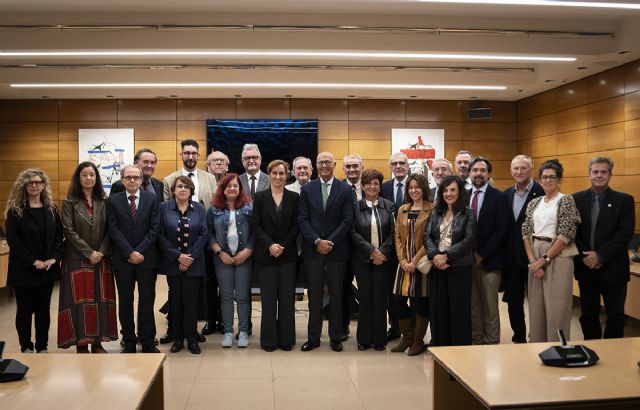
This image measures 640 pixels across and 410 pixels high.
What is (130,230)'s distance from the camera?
4.93 meters

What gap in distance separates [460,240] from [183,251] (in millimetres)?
2511

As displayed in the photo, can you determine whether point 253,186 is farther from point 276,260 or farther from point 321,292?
point 321,292

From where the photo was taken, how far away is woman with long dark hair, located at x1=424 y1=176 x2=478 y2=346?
15.4ft

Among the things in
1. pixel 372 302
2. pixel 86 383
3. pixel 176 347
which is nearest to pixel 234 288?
pixel 176 347

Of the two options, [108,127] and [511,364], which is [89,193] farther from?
[108,127]

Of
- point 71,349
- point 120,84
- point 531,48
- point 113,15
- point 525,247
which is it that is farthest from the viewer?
point 120,84

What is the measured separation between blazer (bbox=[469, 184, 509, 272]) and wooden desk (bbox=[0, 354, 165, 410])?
3185 millimetres

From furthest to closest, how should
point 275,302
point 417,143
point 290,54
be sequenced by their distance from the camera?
point 417,143
point 290,54
point 275,302

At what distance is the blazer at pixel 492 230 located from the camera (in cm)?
502

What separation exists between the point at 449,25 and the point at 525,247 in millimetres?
3695

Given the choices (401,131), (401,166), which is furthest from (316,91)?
(401,166)

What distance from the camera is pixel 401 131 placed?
11.4 metres

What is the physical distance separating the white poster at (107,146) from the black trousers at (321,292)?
7.09m

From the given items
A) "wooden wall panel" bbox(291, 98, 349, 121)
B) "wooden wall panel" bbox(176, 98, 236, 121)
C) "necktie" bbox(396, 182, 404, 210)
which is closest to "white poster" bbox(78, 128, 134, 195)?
"wooden wall panel" bbox(176, 98, 236, 121)
